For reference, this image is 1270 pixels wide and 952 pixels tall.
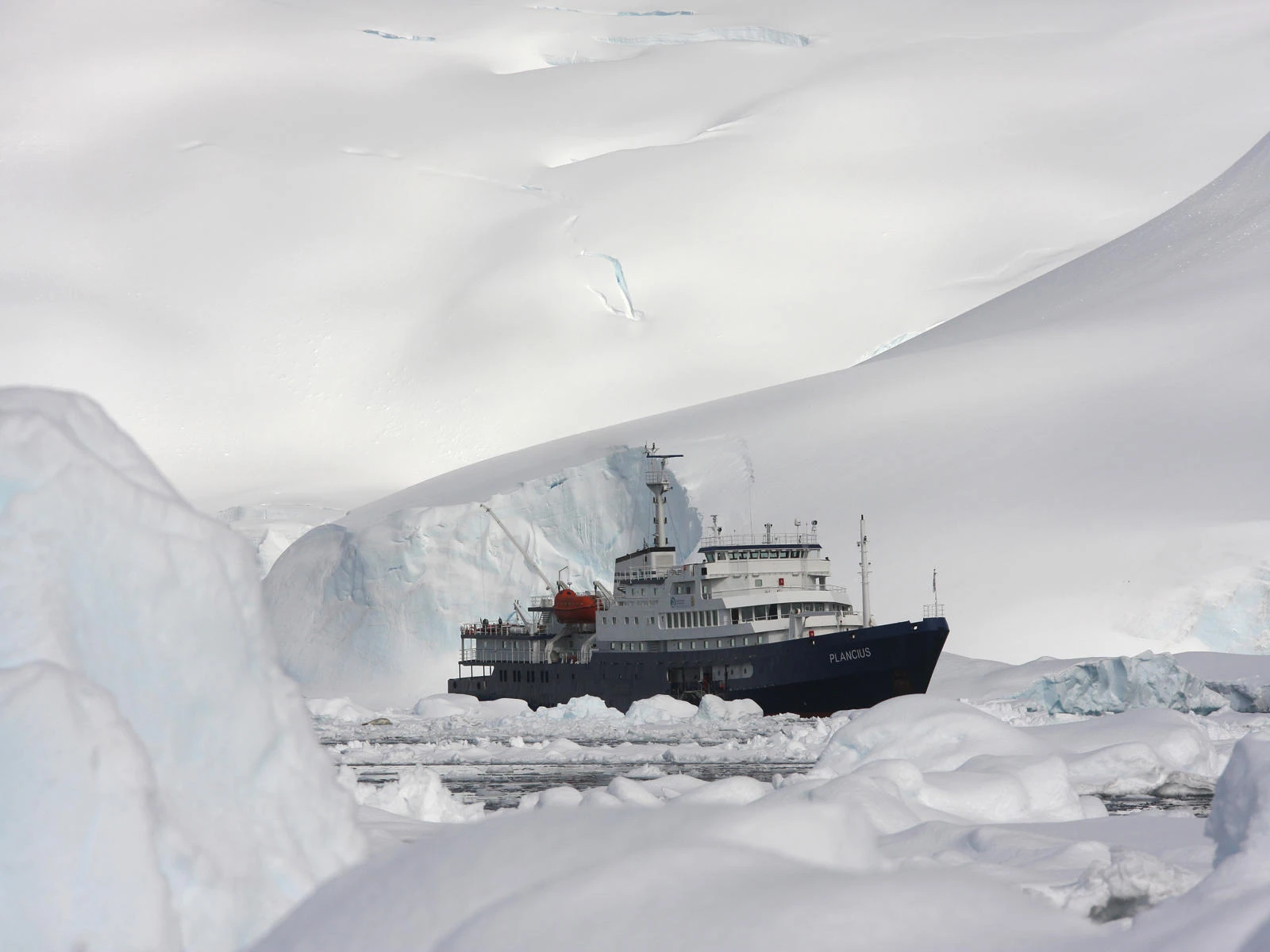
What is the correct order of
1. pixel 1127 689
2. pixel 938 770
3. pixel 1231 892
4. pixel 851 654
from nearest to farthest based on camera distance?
pixel 1231 892 → pixel 938 770 → pixel 1127 689 → pixel 851 654

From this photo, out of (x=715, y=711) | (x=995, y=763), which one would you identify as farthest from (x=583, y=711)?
(x=995, y=763)

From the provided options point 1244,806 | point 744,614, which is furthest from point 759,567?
point 1244,806

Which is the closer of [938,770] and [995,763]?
[995,763]

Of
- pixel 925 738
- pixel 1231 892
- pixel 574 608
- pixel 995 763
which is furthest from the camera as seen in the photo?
pixel 574 608

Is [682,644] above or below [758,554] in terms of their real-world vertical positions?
below

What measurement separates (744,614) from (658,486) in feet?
23.3

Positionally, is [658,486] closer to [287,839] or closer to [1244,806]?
[287,839]

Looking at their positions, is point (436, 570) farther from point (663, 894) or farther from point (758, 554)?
point (663, 894)

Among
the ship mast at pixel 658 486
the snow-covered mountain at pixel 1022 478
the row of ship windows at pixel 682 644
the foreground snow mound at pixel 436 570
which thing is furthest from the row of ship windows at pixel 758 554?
the foreground snow mound at pixel 436 570

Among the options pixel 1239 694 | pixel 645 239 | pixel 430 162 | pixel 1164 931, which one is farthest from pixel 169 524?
pixel 430 162

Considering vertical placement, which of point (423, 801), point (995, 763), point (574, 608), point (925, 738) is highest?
point (423, 801)

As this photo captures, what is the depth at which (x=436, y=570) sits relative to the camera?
1905 inches

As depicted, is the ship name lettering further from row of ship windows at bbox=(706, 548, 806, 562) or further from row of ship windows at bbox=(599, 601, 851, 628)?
row of ship windows at bbox=(706, 548, 806, 562)

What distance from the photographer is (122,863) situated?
6973mm
